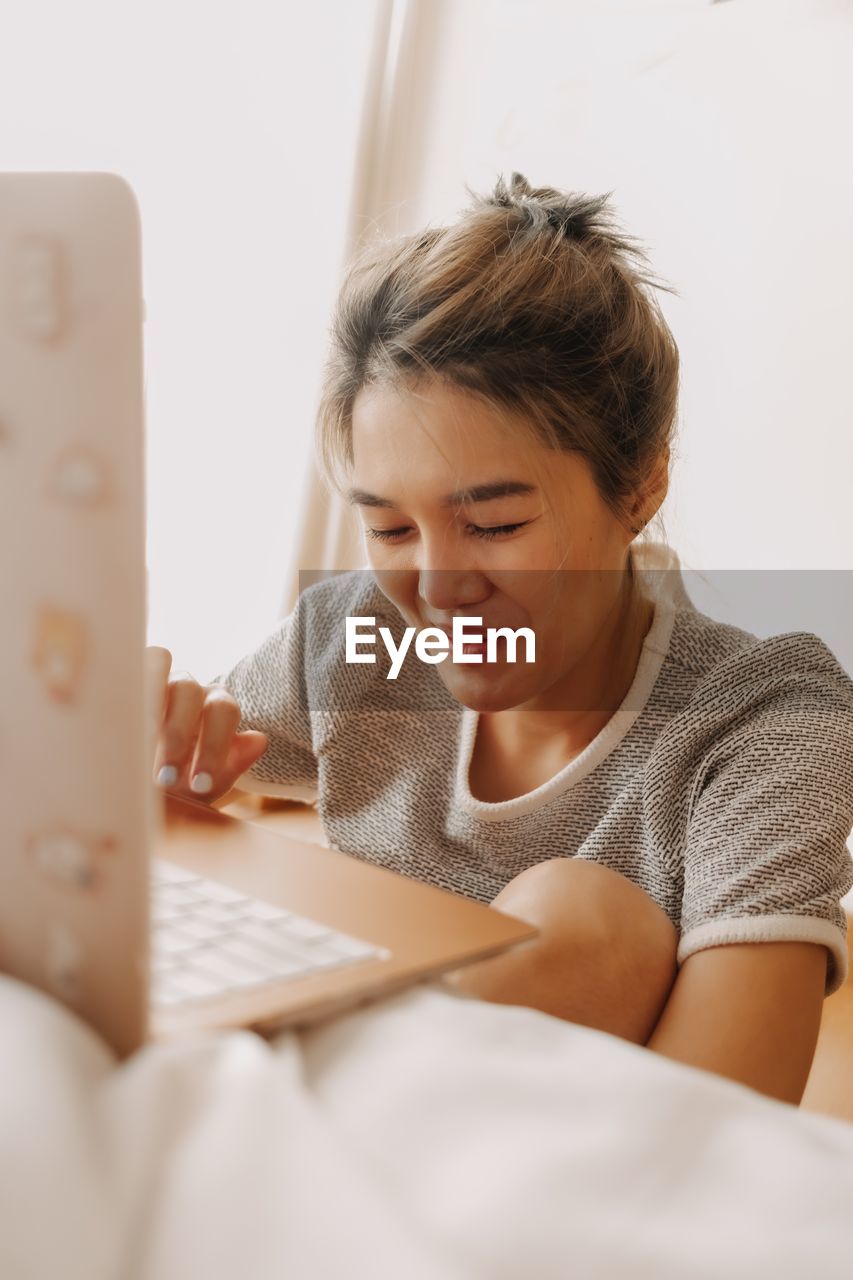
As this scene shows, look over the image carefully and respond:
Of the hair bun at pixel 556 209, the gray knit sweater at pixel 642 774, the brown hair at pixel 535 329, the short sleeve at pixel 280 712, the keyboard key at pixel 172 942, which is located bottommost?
the short sleeve at pixel 280 712

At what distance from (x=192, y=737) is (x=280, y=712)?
0.88 ft

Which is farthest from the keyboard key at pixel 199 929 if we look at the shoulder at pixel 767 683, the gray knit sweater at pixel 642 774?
the shoulder at pixel 767 683

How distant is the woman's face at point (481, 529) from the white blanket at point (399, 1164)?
0.56m

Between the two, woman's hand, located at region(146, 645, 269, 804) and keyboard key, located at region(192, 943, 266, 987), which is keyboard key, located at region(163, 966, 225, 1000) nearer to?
keyboard key, located at region(192, 943, 266, 987)

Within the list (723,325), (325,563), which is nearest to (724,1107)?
(723,325)

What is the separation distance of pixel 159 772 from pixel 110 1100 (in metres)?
0.58

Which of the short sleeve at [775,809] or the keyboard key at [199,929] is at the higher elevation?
the keyboard key at [199,929]

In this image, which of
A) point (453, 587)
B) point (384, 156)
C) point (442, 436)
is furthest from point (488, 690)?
point (384, 156)

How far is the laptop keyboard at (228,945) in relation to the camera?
0.30 m

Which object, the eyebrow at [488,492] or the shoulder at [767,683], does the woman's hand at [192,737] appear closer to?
the eyebrow at [488,492]

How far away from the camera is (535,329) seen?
835 mm

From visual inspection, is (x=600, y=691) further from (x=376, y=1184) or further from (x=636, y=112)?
(x=636, y=112)

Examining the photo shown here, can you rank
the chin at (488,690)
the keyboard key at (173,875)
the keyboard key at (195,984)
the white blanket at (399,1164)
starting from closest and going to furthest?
the white blanket at (399,1164) → the keyboard key at (195,984) → the keyboard key at (173,875) → the chin at (488,690)

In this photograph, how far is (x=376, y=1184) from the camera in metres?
0.20
